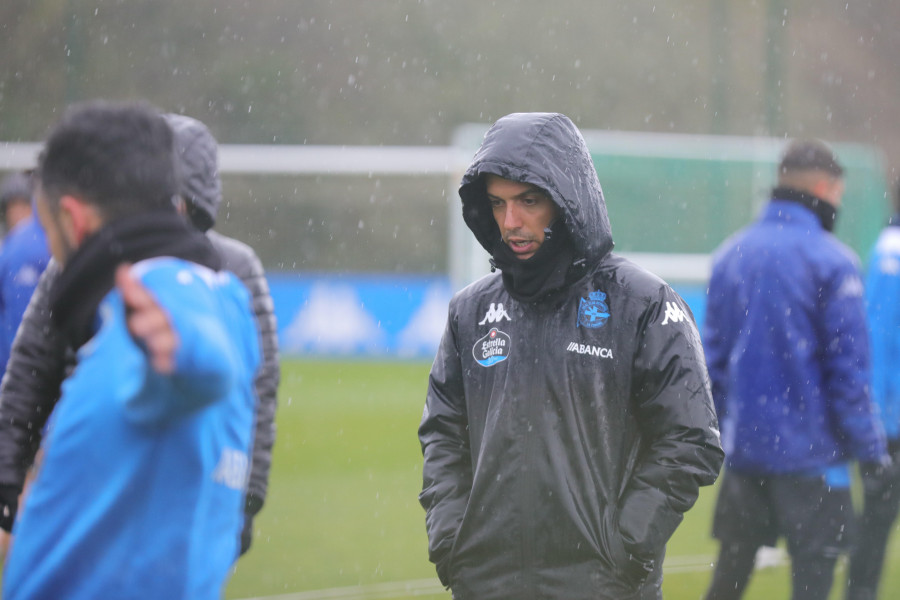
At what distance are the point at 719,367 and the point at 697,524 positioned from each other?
361 centimetres

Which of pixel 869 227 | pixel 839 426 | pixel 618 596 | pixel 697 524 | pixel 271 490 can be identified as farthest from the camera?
pixel 869 227

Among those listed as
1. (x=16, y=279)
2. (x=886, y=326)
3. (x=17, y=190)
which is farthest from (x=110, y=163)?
(x=17, y=190)

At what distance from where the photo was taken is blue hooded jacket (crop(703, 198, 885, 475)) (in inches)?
176

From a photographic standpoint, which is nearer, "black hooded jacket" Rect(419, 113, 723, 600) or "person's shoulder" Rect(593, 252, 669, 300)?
"black hooded jacket" Rect(419, 113, 723, 600)

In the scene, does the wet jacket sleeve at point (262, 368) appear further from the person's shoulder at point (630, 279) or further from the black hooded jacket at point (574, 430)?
the person's shoulder at point (630, 279)

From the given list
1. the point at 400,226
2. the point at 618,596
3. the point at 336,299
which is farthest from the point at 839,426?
the point at 400,226

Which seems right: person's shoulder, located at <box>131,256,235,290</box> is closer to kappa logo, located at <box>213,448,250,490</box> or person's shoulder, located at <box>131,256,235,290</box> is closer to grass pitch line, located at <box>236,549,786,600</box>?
kappa logo, located at <box>213,448,250,490</box>

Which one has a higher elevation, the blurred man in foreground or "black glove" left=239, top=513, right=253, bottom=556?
the blurred man in foreground

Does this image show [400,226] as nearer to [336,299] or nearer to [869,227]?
[336,299]

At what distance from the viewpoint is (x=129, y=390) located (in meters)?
1.86

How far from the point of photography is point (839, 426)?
14.9ft

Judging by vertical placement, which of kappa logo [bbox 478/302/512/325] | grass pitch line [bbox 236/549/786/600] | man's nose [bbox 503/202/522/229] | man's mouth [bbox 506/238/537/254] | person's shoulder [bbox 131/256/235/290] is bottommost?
grass pitch line [bbox 236/549/786/600]

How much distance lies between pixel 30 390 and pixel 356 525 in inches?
207

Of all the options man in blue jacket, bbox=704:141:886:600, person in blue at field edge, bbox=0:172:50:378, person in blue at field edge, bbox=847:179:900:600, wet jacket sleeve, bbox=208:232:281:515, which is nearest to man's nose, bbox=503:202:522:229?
wet jacket sleeve, bbox=208:232:281:515
